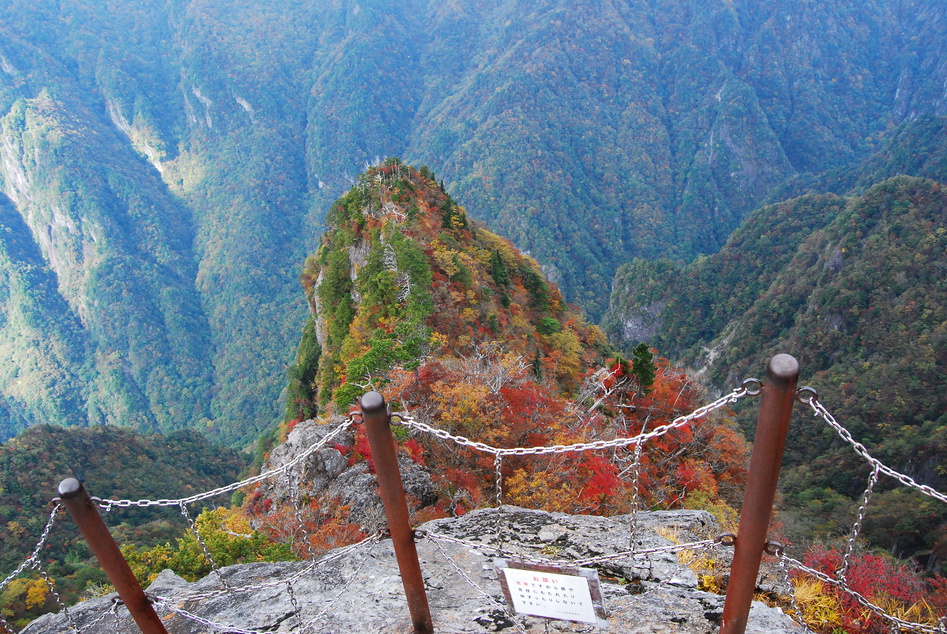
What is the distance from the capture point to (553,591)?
15.8 ft

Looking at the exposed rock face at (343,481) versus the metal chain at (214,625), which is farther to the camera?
the exposed rock face at (343,481)

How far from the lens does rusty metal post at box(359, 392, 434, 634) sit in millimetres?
4383

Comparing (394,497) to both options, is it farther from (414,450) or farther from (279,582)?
(414,450)

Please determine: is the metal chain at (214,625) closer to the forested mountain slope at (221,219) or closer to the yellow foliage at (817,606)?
the yellow foliage at (817,606)

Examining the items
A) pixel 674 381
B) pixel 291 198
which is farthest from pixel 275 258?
pixel 674 381

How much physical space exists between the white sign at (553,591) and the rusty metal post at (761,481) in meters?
1.25

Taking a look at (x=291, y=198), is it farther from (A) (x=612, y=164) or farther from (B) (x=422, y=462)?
(B) (x=422, y=462)

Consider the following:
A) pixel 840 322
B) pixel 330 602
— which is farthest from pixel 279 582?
pixel 840 322

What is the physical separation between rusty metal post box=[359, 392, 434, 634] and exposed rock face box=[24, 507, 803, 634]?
0.51m

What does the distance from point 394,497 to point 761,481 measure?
3.19 metres

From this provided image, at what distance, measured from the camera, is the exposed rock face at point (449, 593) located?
5688 millimetres

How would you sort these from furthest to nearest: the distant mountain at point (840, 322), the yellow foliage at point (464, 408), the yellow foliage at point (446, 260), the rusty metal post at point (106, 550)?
the distant mountain at point (840, 322), the yellow foliage at point (446, 260), the yellow foliage at point (464, 408), the rusty metal post at point (106, 550)

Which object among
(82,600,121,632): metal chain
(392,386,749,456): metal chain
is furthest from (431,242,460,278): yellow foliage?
(392,386,749,456): metal chain

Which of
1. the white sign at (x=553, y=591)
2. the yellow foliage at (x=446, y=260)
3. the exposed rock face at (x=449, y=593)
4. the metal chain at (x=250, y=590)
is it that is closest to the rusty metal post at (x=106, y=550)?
the metal chain at (x=250, y=590)
